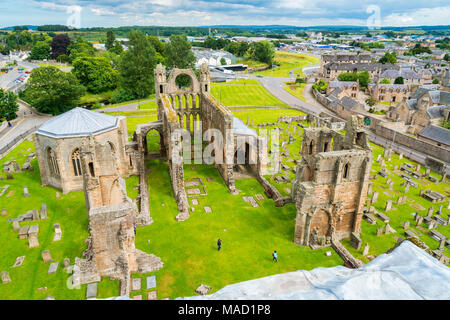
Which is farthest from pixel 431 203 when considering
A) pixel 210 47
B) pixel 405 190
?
pixel 210 47

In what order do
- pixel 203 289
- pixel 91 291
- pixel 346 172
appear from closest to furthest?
pixel 91 291, pixel 203 289, pixel 346 172

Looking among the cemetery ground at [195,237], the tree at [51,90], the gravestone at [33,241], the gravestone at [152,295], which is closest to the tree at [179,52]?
the tree at [51,90]

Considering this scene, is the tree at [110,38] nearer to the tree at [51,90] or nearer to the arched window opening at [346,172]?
the tree at [51,90]

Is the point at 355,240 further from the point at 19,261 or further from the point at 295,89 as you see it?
the point at 295,89

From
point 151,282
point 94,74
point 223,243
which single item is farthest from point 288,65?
point 151,282
